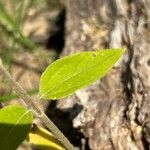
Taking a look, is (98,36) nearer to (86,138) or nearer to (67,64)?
(86,138)

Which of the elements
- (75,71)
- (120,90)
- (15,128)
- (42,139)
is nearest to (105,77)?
(120,90)

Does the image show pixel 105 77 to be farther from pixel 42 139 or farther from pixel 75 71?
pixel 75 71

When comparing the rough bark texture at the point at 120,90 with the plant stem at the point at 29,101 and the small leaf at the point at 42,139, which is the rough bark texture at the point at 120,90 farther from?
the plant stem at the point at 29,101

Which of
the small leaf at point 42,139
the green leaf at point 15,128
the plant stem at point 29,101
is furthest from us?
the small leaf at point 42,139

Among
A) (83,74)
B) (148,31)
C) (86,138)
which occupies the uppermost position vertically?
(83,74)

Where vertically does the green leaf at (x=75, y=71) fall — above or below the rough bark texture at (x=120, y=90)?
above

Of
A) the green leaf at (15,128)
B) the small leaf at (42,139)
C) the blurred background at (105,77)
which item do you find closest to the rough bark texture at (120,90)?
the blurred background at (105,77)

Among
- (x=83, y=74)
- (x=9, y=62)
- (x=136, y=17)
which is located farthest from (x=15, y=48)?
(x=83, y=74)

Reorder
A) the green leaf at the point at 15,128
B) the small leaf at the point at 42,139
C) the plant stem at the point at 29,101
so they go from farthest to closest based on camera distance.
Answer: the small leaf at the point at 42,139, the green leaf at the point at 15,128, the plant stem at the point at 29,101
